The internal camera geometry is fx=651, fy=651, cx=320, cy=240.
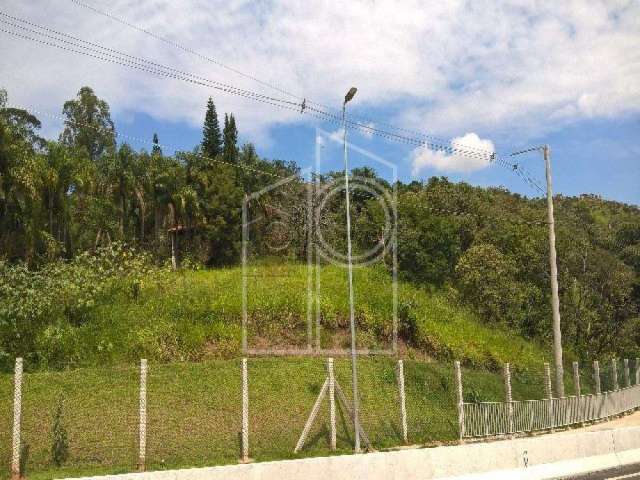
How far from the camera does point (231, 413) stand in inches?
610

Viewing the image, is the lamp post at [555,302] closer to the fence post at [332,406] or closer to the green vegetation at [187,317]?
the green vegetation at [187,317]

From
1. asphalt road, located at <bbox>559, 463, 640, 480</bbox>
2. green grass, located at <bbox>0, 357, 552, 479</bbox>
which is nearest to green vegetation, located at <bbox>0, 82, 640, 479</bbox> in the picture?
green grass, located at <bbox>0, 357, 552, 479</bbox>

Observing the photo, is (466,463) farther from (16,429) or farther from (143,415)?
(16,429)

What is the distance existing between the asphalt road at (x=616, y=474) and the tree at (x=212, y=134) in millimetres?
48182

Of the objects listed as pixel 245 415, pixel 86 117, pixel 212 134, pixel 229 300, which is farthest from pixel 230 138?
pixel 245 415

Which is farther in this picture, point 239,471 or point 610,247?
point 610,247

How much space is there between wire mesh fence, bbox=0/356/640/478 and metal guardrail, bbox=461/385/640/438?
4 centimetres

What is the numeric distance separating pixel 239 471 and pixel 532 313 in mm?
32794

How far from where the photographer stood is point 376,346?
984 inches

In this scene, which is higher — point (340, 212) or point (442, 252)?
point (340, 212)

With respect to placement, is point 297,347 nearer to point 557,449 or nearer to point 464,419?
point 464,419

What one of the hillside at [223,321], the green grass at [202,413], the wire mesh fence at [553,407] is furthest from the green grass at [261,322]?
the wire mesh fence at [553,407]

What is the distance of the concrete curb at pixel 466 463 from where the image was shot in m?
10.2

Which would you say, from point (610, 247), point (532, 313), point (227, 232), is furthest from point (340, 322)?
point (610, 247)
